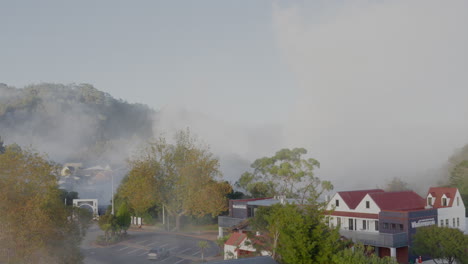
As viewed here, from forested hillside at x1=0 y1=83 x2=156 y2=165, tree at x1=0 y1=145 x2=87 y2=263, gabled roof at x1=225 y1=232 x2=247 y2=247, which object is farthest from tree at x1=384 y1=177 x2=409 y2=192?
forested hillside at x1=0 y1=83 x2=156 y2=165

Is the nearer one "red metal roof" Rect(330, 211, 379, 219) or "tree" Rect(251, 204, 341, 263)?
"tree" Rect(251, 204, 341, 263)

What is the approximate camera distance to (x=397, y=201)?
4741cm

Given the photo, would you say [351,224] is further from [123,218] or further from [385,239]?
[123,218]

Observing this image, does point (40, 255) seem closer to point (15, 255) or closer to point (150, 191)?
point (15, 255)

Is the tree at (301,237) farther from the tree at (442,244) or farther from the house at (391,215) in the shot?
the tree at (442,244)

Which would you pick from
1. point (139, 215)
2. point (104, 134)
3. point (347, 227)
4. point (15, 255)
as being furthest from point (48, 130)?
point (15, 255)

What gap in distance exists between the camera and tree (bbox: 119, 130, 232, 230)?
61.6 m

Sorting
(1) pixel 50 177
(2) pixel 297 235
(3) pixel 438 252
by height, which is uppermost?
(1) pixel 50 177

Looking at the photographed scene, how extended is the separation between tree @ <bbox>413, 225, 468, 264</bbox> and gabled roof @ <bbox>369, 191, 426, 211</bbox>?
5.31 m

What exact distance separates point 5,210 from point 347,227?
3516 cm

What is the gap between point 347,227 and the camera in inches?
1909

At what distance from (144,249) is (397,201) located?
90.6 ft

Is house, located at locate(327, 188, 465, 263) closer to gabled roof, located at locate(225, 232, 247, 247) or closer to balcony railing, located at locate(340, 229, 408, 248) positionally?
balcony railing, located at locate(340, 229, 408, 248)

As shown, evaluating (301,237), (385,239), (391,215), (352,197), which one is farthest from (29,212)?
(352,197)
